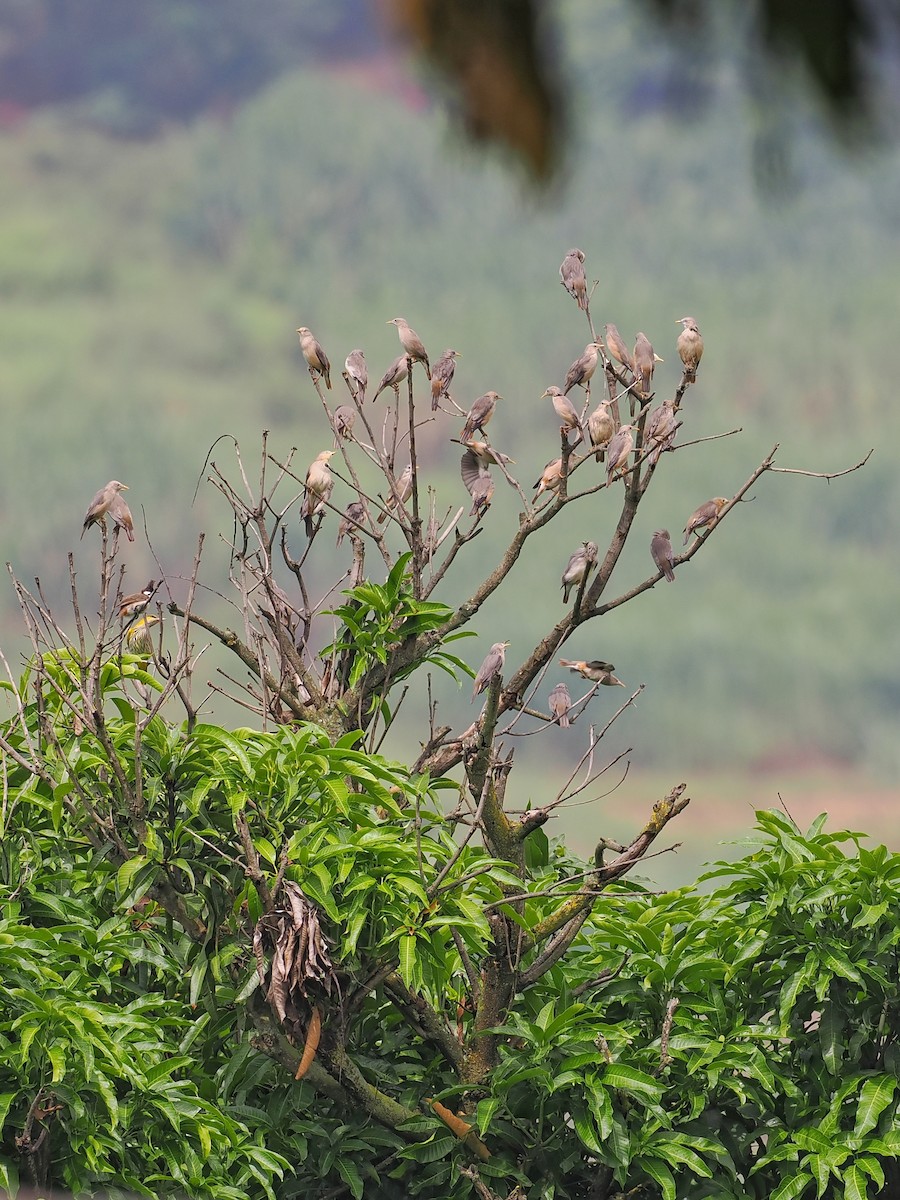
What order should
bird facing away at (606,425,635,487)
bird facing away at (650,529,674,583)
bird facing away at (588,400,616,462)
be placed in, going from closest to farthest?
bird facing away at (606,425,635,487) < bird facing away at (588,400,616,462) < bird facing away at (650,529,674,583)

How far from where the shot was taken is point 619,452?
4.38 metres

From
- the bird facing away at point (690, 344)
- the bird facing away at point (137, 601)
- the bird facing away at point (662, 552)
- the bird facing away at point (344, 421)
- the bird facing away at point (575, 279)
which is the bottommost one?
the bird facing away at point (137, 601)

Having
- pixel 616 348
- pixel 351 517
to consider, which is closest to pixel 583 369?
pixel 616 348

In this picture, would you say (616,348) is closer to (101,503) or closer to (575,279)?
(575,279)

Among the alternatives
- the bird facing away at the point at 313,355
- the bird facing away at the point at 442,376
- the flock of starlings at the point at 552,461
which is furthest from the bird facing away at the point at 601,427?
the bird facing away at the point at 313,355

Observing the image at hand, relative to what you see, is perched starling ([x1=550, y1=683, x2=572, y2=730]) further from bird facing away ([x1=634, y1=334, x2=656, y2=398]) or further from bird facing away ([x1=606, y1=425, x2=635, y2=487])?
bird facing away ([x1=634, y1=334, x2=656, y2=398])

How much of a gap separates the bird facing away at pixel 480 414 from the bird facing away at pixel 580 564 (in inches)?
21.7

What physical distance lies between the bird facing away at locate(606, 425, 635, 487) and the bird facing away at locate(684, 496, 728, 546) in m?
0.37

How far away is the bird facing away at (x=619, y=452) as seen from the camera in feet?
14.4

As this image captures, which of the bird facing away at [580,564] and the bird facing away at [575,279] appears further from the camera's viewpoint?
the bird facing away at [575,279]

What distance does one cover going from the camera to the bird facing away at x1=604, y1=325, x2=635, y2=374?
4648mm

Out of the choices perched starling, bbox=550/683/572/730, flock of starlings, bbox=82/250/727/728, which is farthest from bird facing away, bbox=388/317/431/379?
perched starling, bbox=550/683/572/730

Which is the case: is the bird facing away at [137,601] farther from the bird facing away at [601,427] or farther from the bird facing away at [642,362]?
the bird facing away at [642,362]

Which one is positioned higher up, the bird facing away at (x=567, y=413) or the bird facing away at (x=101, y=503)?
the bird facing away at (x=567, y=413)
